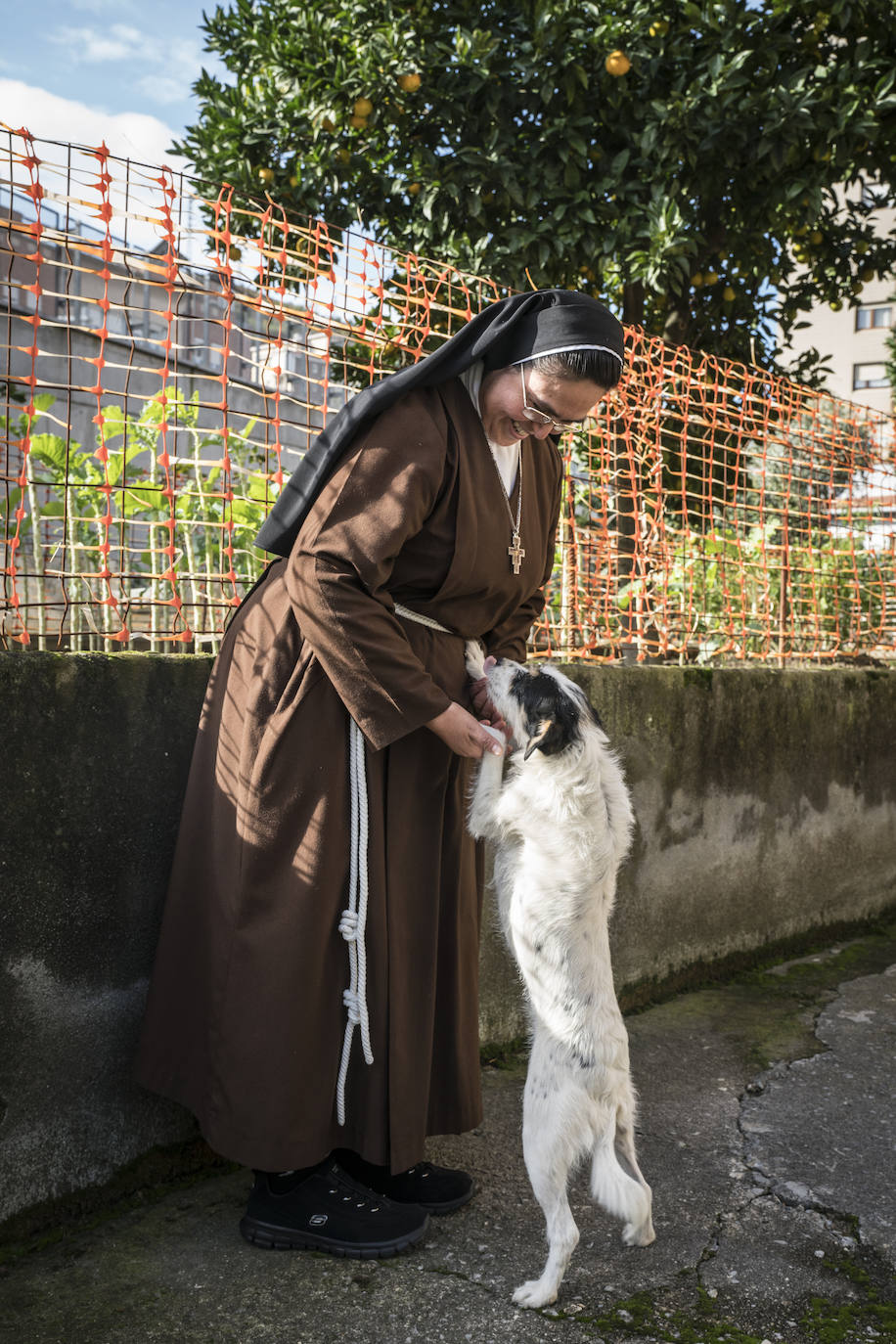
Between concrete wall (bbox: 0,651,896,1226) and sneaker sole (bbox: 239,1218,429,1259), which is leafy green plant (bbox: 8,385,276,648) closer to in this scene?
concrete wall (bbox: 0,651,896,1226)

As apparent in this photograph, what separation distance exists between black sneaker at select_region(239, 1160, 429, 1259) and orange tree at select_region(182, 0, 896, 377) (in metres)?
5.35

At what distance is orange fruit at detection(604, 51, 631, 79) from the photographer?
20.1 ft

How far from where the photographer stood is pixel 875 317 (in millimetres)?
43250

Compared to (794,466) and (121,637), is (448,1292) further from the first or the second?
(794,466)

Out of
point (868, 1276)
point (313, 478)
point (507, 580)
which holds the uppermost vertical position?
point (313, 478)

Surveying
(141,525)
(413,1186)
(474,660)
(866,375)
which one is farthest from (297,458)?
(866,375)

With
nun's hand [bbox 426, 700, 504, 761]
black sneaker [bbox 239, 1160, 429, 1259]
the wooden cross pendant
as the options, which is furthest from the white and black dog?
black sneaker [bbox 239, 1160, 429, 1259]

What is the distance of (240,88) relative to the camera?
7.75 meters

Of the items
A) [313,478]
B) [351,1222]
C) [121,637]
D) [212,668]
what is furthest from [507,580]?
[351,1222]

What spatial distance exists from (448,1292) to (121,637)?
1.87 m

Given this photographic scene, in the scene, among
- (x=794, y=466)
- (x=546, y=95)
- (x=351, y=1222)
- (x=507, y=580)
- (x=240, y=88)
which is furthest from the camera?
(x=240, y=88)

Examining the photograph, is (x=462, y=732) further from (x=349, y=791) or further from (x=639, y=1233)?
Result: (x=639, y=1233)

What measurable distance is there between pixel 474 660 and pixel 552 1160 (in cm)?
126

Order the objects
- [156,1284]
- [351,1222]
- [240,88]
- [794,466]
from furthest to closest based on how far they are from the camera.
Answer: [240,88] → [794,466] → [351,1222] → [156,1284]
